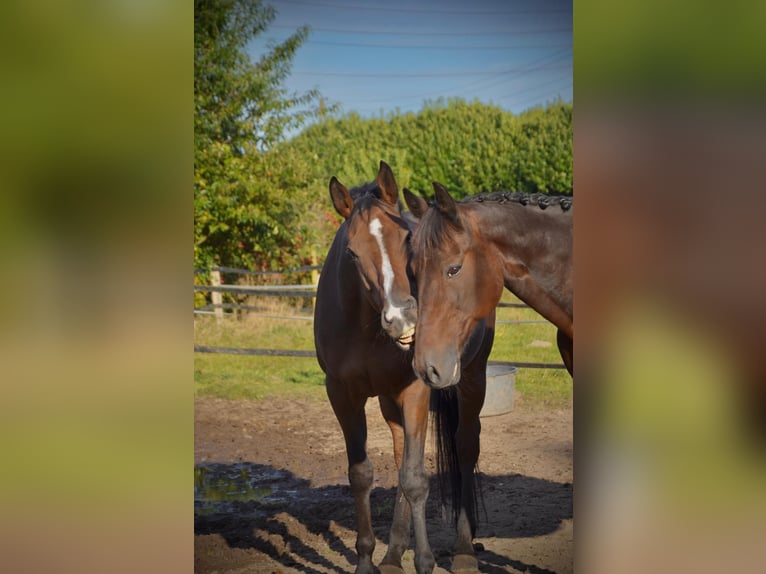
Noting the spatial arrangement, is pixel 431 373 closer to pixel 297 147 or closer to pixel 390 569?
pixel 390 569

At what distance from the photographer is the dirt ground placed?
4.18 metres

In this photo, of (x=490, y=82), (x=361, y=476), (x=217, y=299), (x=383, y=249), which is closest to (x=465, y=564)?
(x=361, y=476)

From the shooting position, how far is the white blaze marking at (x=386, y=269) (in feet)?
10.7

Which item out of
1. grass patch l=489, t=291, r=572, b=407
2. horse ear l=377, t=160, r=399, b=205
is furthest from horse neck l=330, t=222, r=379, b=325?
grass patch l=489, t=291, r=572, b=407

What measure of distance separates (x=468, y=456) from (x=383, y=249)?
1.44 metres

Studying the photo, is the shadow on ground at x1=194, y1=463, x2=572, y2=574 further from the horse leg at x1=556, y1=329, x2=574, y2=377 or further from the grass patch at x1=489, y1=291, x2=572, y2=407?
the horse leg at x1=556, y1=329, x2=574, y2=377

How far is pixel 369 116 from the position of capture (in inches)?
175

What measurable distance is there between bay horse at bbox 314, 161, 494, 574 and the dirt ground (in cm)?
38

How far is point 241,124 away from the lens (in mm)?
5254

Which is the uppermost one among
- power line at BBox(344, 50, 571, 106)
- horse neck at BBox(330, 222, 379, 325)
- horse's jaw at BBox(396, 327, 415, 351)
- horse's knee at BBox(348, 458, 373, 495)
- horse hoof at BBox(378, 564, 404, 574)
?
power line at BBox(344, 50, 571, 106)

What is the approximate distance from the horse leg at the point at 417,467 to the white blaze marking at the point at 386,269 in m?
0.53
